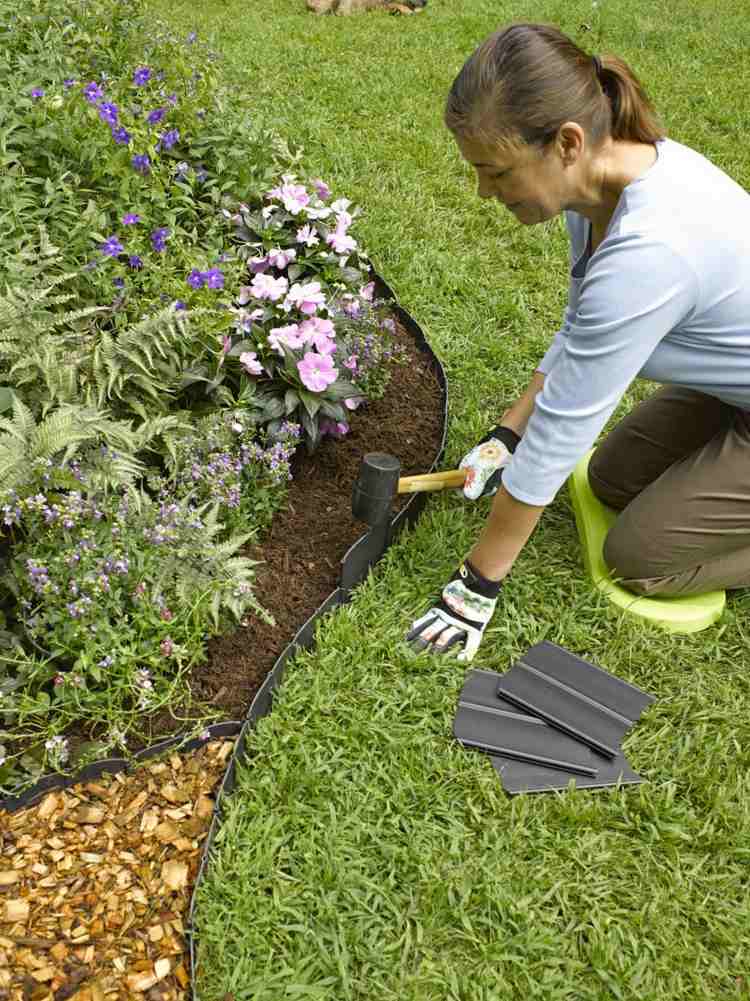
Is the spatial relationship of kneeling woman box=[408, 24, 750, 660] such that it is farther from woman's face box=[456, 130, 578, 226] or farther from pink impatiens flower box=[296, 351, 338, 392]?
pink impatiens flower box=[296, 351, 338, 392]

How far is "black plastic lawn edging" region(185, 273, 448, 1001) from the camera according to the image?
1.99 meters

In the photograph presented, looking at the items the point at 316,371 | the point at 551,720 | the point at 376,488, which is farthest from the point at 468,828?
the point at 316,371

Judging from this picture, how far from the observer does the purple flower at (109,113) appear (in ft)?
9.80

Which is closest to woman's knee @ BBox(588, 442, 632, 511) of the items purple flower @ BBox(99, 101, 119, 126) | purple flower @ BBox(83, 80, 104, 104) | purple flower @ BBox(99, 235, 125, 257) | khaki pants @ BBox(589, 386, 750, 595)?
khaki pants @ BBox(589, 386, 750, 595)

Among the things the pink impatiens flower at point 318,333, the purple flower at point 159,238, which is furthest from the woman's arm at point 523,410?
the purple flower at point 159,238

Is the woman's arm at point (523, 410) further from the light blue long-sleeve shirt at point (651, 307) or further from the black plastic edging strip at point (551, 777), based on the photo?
the black plastic edging strip at point (551, 777)

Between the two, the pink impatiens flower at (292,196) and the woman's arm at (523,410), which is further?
the pink impatiens flower at (292,196)

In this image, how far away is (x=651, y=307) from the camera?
2.02 metres

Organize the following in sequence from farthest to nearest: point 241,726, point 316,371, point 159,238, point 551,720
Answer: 1. point 159,238
2. point 316,371
3. point 551,720
4. point 241,726

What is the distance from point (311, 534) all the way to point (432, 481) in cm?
44

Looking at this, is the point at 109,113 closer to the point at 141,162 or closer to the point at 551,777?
the point at 141,162

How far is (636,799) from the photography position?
7.30 ft

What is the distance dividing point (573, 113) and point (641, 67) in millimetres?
5606

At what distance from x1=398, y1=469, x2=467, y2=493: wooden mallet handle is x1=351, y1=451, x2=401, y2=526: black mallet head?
17 cm
